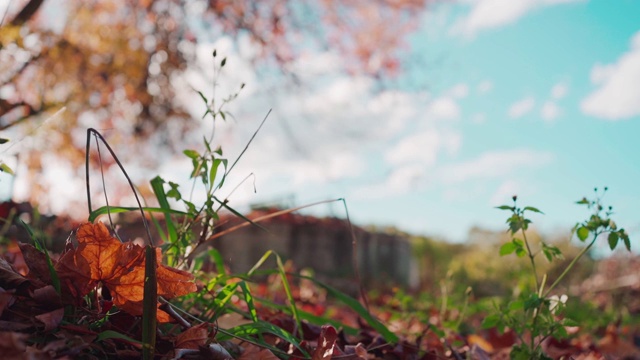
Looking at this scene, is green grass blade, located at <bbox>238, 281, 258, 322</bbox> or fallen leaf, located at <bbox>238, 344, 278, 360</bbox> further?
green grass blade, located at <bbox>238, 281, 258, 322</bbox>

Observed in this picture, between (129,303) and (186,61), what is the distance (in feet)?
18.6

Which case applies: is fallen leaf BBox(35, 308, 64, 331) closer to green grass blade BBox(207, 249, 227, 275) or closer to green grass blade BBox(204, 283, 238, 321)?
green grass blade BBox(204, 283, 238, 321)

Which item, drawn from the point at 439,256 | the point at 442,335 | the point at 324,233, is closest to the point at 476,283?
the point at 324,233

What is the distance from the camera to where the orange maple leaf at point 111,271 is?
2.91ft

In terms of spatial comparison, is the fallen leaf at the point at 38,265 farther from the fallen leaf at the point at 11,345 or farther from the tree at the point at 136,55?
the tree at the point at 136,55

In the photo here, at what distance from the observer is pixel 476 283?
8.27 m

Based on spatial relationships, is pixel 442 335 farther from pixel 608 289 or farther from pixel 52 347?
pixel 608 289

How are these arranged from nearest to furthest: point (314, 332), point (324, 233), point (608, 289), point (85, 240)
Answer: point (85, 240), point (314, 332), point (608, 289), point (324, 233)

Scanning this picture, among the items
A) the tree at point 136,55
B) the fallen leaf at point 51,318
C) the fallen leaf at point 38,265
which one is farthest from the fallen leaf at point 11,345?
the tree at point 136,55

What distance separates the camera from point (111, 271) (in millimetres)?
902

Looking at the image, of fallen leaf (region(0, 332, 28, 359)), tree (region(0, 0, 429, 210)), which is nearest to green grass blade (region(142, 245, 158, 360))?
Answer: fallen leaf (region(0, 332, 28, 359))

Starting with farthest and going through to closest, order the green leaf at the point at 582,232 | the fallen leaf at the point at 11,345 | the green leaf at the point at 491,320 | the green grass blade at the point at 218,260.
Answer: the green grass blade at the point at 218,260
the green leaf at the point at 491,320
the green leaf at the point at 582,232
the fallen leaf at the point at 11,345

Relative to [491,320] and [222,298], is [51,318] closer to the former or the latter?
[222,298]

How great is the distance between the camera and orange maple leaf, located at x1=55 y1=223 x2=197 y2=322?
887mm
